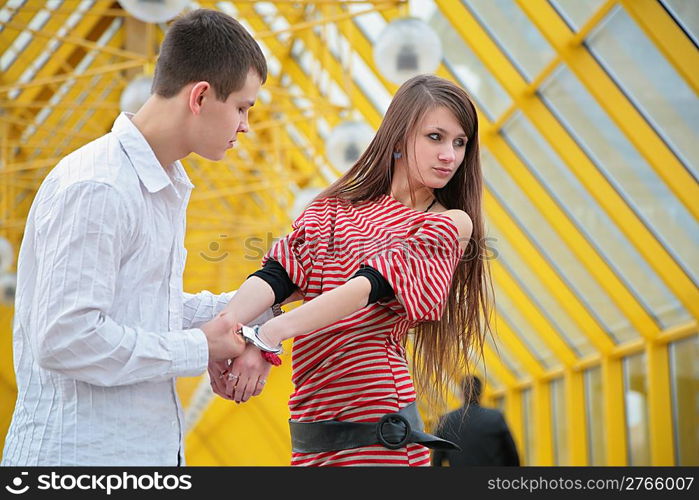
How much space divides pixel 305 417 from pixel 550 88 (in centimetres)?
696

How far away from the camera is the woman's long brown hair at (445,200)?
2.47m

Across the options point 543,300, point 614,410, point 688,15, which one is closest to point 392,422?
point 688,15

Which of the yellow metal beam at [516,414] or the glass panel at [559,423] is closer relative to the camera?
the glass panel at [559,423]

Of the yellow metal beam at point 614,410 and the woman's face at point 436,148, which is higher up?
the yellow metal beam at point 614,410

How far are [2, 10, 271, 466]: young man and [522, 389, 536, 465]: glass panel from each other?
43.6ft

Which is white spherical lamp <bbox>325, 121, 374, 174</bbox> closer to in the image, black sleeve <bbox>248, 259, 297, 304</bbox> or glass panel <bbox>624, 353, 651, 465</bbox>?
black sleeve <bbox>248, 259, 297, 304</bbox>

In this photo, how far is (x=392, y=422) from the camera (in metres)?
2.18

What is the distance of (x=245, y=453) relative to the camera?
22.4 m

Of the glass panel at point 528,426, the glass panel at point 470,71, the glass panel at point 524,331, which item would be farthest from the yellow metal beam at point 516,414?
the glass panel at point 470,71

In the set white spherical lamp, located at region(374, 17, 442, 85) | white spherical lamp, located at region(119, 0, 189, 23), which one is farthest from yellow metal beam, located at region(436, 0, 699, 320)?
white spherical lamp, located at region(119, 0, 189, 23)

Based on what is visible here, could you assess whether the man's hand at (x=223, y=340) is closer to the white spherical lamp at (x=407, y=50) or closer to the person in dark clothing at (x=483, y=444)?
the white spherical lamp at (x=407, y=50)

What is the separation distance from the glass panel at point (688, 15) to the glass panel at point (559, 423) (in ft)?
26.0
